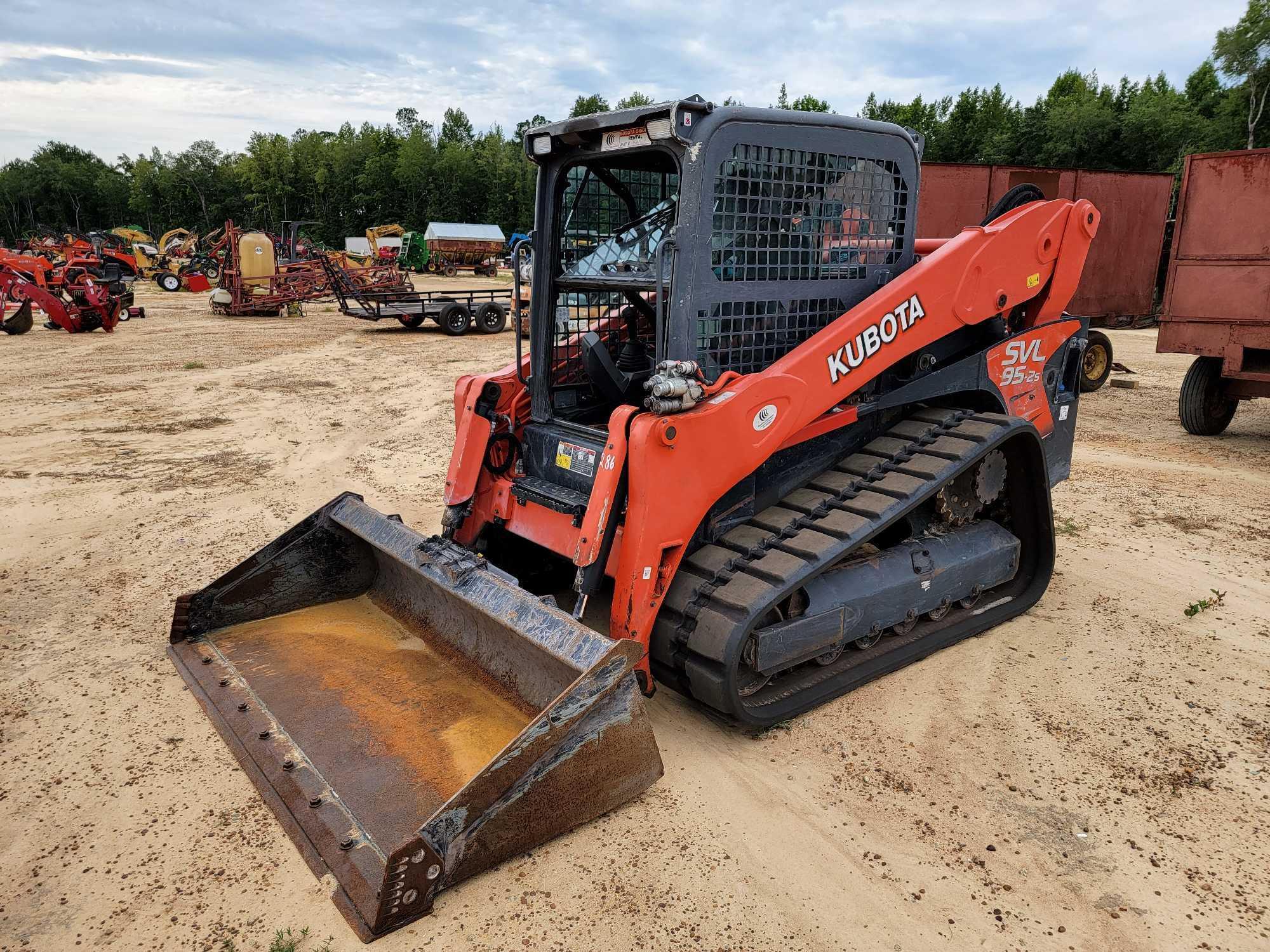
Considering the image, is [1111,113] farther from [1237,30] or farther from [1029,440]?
[1029,440]

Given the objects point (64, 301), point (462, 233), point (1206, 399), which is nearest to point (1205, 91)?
point (462, 233)

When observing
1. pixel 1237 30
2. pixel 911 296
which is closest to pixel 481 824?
pixel 911 296

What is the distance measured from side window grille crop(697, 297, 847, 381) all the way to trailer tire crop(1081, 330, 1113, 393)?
9.39m

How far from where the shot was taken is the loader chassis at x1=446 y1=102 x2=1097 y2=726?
3523 mm

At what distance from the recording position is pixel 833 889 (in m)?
2.78

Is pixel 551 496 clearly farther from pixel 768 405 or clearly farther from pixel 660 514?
pixel 768 405

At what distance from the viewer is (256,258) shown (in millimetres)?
21422

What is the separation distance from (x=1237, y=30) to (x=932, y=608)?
44.5 meters

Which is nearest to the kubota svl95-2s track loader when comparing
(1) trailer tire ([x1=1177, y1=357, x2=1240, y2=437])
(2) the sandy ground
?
(2) the sandy ground

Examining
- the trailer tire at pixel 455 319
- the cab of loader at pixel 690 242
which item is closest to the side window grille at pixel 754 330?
the cab of loader at pixel 690 242

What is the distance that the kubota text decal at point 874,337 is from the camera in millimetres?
3885

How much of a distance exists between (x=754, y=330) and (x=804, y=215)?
59cm

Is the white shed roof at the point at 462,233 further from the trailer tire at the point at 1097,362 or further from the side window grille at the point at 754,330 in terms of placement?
the side window grille at the point at 754,330

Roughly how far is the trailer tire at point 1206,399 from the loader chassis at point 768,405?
5.18m
